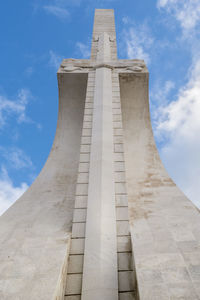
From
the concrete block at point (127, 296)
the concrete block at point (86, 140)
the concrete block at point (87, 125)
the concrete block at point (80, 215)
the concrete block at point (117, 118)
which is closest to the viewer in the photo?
the concrete block at point (127, 296)

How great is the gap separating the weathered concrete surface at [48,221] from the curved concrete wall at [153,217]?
4.33 feet

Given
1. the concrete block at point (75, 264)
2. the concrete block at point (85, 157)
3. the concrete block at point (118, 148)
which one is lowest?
the concrete block at point (75, 264)

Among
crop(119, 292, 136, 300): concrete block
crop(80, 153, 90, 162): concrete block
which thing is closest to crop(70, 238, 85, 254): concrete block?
crop(119, 292, 136, 300): concrete block

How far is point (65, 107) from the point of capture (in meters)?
9.62

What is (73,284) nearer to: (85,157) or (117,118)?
(85,157)

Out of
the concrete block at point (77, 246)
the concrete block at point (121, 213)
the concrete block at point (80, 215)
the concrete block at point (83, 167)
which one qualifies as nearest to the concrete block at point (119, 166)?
the concrete block at point (83, 167)

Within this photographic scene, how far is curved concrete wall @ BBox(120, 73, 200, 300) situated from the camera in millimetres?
2760

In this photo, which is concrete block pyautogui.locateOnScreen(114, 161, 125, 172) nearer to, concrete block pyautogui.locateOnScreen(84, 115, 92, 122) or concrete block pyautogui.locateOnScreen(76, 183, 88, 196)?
concrete block pyautogui.locateOnScreen(76, 183, 88, 196)

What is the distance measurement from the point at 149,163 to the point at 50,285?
579cm

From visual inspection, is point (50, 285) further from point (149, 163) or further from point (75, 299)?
point (149, 163)

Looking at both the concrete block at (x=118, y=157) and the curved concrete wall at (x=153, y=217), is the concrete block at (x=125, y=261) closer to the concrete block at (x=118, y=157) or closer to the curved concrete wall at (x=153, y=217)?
the curved concrete wall at (x=153, y=217)

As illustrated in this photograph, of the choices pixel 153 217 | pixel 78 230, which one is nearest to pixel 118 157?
pixel 153 217

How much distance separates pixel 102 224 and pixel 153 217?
141cm

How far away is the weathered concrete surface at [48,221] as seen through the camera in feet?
9.40
